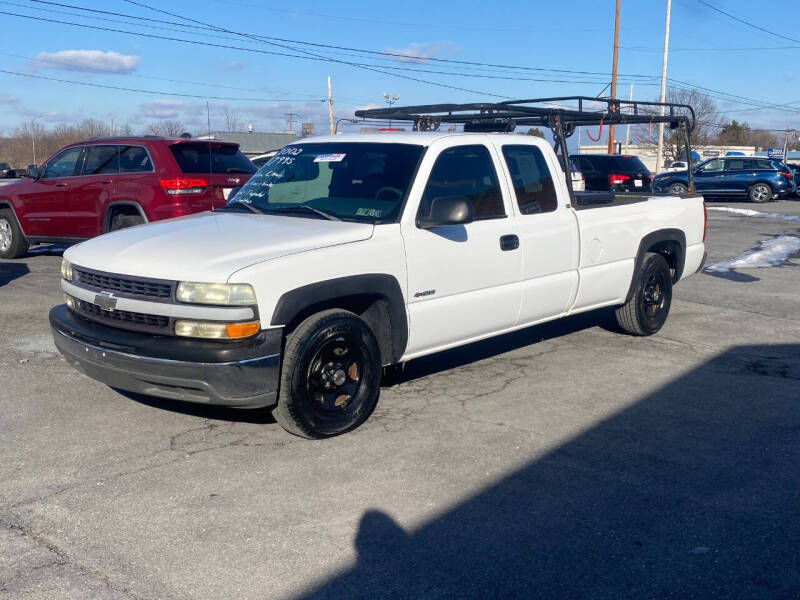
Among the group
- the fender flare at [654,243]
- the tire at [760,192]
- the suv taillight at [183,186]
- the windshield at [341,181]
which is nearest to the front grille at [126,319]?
the windshield at [341,181]

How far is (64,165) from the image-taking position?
1173 centimetres

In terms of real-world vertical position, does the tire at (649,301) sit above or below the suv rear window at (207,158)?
below

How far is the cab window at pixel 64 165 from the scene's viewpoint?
11531 millimetres

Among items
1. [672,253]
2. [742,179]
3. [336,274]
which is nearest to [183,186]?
[672,253]

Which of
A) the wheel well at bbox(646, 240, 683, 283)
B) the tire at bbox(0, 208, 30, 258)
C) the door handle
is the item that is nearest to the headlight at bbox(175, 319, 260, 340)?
the door handle

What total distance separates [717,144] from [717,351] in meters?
97.9

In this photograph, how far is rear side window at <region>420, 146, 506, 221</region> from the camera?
5.72m

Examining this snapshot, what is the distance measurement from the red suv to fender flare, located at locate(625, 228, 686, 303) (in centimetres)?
493

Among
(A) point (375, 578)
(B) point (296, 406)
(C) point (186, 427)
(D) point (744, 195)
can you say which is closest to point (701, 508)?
(A) point (375, 578)

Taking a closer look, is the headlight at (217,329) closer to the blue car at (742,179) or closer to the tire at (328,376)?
the tire at (328,376)

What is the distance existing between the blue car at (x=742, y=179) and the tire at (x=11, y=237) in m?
21.4

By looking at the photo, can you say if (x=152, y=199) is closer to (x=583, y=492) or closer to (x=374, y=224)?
(x=374, y=224)

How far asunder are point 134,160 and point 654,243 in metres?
6.59

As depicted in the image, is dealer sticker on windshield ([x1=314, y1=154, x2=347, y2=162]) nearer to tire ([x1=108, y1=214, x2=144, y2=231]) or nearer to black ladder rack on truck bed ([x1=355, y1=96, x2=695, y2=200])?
black ladder rack on truck bed ([x1=355, y1=96, x2=695, y2=200])
